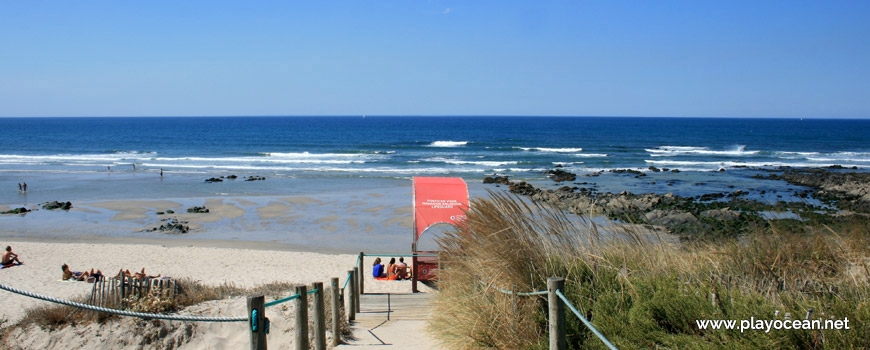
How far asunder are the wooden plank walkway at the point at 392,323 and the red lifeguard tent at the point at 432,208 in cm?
112

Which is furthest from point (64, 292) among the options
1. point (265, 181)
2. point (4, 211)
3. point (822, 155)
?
point (822, 155)

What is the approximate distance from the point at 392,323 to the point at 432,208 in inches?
175

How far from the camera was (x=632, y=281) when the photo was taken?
5082 mm

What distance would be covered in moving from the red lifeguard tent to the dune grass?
18.7 ft

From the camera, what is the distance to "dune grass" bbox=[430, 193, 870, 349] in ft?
13.7

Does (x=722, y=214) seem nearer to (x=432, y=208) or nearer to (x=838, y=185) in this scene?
(x=838, y=185)

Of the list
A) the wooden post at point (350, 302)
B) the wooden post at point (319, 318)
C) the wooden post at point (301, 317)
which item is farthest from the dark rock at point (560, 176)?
the wooden post at point (301, 317)

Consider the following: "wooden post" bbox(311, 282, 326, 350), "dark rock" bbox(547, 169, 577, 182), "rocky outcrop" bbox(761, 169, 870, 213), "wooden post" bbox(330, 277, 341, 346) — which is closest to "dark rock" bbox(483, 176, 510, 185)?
"dark rock" bbox(547, 169, 577, 182)

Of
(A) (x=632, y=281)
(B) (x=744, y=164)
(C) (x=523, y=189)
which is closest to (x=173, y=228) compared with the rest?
(C) (x=523, y=189)

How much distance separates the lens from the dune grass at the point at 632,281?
4168mm

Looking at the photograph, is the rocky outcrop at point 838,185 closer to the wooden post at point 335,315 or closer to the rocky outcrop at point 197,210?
the wooden post at point 335,315

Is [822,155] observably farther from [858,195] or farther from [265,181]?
[265,181]

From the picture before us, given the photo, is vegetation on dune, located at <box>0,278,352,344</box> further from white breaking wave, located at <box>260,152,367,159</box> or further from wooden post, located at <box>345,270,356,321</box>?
white breaking wave, located at <box>260,152,367,159</box>

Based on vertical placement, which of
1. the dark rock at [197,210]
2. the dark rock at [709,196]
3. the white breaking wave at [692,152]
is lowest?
the dark rock at [197,210]
